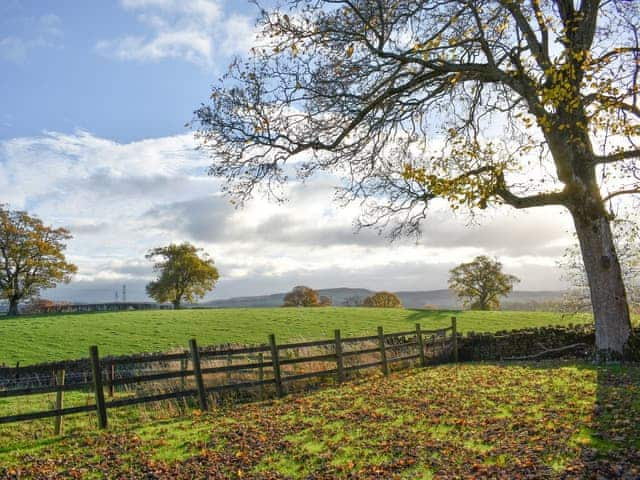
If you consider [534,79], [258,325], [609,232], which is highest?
[534,79]

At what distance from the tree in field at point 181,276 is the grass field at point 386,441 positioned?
51658mm

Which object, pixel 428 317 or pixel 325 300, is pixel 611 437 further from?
pixel 325 300

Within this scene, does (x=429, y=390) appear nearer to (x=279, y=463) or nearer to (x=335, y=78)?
(x=279, y=463)

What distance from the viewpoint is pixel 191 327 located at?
3469 centimetres

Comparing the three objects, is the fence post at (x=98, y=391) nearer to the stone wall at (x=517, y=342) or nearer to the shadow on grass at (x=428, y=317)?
the stone wall at (x=517, y=342)

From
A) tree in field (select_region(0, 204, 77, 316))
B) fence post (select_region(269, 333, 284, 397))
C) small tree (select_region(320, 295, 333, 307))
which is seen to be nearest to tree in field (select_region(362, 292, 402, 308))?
small tree (select_region(320, 295, 333, 307))

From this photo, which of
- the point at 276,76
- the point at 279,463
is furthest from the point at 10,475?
the point at 276,76

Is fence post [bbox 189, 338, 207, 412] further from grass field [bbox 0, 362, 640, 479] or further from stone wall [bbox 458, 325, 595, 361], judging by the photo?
stone wall [bbox 458, 325, 595, 361]

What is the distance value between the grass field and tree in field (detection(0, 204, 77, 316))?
48379 mm

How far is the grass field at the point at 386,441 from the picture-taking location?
18.9 feet

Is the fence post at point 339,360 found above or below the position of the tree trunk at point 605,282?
below

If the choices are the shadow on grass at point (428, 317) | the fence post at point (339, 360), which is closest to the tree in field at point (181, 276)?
the shadow on grass at point (428, 317)

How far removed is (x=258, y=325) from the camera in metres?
35.4

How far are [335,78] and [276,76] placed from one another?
151 cm
